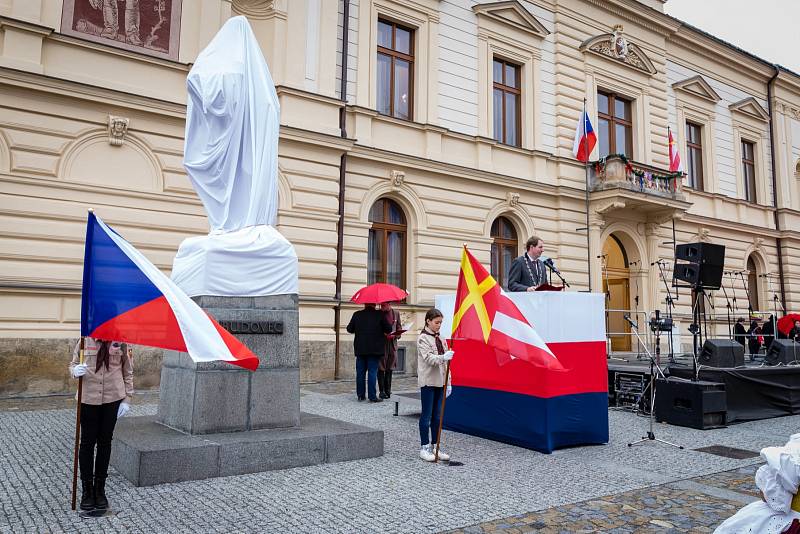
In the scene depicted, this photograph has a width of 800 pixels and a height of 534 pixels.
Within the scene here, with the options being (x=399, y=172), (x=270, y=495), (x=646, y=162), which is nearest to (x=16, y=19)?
(x=399, y=172)

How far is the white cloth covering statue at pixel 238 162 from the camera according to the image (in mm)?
6223

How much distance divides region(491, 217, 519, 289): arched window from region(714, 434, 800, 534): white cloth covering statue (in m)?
14.2

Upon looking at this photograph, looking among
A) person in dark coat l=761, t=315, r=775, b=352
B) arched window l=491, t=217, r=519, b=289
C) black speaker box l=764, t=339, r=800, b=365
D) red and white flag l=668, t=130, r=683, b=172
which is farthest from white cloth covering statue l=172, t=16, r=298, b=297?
red and white flag l=668, t=130, r=683, b=172

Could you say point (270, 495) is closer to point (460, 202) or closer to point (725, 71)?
point (460, 202)

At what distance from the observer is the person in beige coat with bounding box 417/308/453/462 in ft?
20.7

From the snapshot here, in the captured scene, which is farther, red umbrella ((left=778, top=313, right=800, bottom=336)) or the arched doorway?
the arched doorway

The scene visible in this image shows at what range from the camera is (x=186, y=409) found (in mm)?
5805

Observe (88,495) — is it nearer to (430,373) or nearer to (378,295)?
(430,373)

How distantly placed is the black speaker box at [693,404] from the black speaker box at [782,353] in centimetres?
261

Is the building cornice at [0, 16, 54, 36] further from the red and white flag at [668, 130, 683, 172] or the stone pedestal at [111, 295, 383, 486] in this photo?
the red and white flag at [668, 130, 683, 172]

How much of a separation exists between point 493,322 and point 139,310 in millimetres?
3256

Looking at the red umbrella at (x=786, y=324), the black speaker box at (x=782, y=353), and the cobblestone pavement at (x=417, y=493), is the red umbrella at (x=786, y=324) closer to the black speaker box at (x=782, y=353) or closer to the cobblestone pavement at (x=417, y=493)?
the black speaker box at (x=782, y=353)

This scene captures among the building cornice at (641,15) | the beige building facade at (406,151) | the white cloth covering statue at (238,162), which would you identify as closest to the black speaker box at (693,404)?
the white cloth covering statue at (238,162)

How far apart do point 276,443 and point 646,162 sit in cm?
1824
